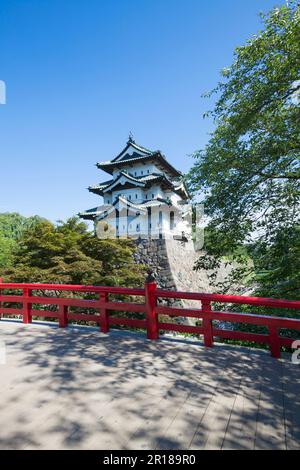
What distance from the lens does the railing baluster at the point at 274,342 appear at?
4.07 metres

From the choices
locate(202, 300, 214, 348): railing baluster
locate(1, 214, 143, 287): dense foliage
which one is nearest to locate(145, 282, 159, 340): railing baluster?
locate(202, 300, 214, 348): railing baluster

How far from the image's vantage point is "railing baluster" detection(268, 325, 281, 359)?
4.07m

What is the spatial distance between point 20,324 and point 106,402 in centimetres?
400

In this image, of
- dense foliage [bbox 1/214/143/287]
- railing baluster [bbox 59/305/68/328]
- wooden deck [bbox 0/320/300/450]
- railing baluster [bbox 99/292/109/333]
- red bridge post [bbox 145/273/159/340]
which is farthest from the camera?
dense foliage [bbox 1/214/143/287]

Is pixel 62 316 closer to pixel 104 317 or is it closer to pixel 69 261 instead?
pixel 104 317

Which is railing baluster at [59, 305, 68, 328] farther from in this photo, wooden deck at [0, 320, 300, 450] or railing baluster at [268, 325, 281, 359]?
railing baluster at [268, 325, 281, 359]

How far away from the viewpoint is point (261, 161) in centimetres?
623

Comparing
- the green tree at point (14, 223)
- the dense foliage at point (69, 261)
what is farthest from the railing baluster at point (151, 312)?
the green tree at point (14, 223)

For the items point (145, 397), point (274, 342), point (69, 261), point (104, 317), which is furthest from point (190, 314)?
point (69, 261)

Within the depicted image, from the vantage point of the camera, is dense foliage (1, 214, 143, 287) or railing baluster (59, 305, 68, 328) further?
dense foliage (1, 214, 143, 287)

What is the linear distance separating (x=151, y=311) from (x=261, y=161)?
4298mm

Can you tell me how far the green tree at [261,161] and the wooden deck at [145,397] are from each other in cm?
287

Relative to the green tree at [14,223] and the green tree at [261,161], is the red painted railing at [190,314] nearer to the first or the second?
the green tree at [261,161]

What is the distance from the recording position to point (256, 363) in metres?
3.86
